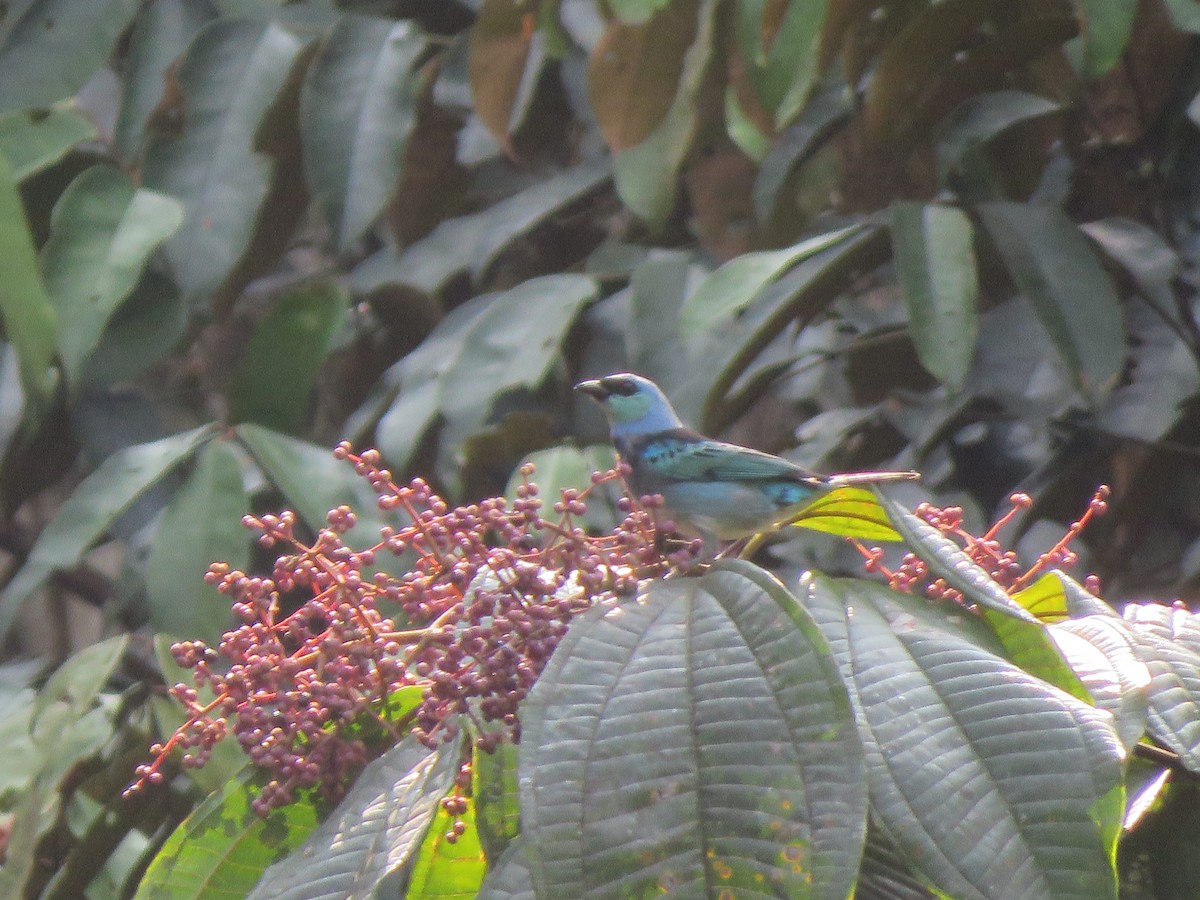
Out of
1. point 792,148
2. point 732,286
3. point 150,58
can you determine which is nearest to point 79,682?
point 732,286

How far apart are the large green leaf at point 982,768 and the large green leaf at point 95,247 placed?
5.00ft

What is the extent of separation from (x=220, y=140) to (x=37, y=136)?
1.09ft

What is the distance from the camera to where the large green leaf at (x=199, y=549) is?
1877mm

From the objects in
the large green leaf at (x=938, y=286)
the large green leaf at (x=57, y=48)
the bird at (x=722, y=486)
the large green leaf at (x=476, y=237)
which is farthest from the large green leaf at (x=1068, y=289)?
the large green leaf at (x=57, y=48)

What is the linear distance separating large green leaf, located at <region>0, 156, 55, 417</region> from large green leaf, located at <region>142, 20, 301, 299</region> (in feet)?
1.40

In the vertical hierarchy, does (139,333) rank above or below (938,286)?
below

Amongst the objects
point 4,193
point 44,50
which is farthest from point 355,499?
point 44,50

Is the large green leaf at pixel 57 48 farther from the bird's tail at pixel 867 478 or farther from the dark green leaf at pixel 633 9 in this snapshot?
the bird's tail at pixel 867 478

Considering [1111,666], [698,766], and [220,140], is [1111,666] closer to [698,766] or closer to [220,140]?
[698,766]

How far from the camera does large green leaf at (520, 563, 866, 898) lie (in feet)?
2.32

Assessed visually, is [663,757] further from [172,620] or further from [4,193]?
[4,193]

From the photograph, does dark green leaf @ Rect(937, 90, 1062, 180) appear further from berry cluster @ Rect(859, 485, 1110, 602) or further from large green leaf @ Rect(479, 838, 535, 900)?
large green leaf @ Rect(479, 838, 535, 900)

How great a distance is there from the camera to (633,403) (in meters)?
1.64

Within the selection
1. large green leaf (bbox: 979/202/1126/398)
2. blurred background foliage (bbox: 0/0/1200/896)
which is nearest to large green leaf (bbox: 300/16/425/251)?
blurred background foliage (bbox: 0/0/1200/896)
